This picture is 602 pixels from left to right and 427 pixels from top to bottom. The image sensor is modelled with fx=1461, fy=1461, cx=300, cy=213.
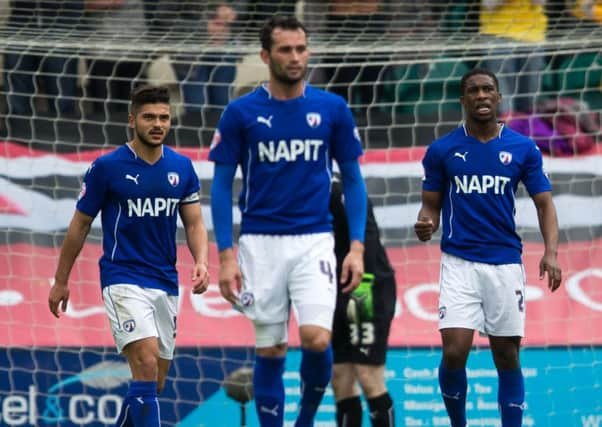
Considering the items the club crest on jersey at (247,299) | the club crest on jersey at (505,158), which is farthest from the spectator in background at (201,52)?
the club crest on jersey at (247,299)

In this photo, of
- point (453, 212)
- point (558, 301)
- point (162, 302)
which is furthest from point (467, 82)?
point (558, 301)

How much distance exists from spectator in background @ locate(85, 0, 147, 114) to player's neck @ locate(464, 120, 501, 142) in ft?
10.6

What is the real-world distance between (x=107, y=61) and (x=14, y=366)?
2276 millimetres

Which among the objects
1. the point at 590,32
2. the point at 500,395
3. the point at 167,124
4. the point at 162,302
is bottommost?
the point at 500,395

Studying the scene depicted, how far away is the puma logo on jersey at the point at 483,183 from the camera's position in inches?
281

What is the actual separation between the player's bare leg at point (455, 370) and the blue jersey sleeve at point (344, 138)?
1051mm

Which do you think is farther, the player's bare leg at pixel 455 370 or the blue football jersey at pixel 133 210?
the player's bare leg at pixel 455 370

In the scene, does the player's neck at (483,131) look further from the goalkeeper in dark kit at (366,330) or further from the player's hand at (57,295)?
the player's hand at (57,295)

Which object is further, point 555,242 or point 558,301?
point 558,301

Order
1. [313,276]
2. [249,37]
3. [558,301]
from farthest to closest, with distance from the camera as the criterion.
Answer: [249,37]
[558,301]
[313,276]

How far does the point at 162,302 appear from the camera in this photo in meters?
7.01

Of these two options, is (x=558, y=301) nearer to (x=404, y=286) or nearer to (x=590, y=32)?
(x=404, y=286)

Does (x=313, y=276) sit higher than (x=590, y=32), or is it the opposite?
(x=590, y=32)

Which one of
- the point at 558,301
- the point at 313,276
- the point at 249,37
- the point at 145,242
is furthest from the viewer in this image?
the point at 249,37
